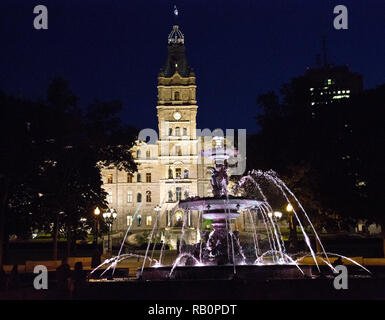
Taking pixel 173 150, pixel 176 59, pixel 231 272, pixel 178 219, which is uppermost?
pixel 176 59

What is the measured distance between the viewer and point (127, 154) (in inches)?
1268

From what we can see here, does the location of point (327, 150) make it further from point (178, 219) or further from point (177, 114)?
point (177, 114)

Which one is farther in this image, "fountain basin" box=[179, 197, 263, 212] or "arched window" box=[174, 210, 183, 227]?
"arched window" box=[174, 210, 183, 227]

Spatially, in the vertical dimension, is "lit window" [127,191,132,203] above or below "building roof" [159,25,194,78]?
below

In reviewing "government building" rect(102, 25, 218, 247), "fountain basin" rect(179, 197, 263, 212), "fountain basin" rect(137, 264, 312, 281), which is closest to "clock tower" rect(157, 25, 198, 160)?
"government building" rect(102, 25, 218, 247)

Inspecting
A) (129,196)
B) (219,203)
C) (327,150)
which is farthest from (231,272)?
(129,196)

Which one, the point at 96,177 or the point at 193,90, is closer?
the point at 96,177

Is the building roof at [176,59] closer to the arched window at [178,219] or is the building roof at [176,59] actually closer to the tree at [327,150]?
the arched window at [178,219]

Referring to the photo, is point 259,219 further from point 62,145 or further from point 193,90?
point 62,145

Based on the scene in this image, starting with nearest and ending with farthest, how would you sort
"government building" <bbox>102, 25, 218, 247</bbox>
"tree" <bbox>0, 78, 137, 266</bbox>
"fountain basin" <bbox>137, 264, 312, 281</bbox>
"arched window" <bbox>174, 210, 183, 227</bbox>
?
"fountain basin" <bbox>137, 264, 312, 281</bbox>, "tree" <bbox>0, 78, 137, 266</bbox>, "arched window" <bbox>174, 210, 183, 227</bbox>, "government building" <bbox>102, 25, 218, 247</bbox>

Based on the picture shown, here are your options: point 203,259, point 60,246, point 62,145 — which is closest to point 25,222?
point 62,145

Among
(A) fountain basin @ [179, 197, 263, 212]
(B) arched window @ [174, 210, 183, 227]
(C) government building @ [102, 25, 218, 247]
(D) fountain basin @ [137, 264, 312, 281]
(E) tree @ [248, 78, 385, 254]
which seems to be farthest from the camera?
(C) government building @ [102, 25, 218, 247]

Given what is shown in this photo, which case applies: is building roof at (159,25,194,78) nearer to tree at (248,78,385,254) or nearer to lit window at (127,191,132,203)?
lit window at (127,191,132,203)
